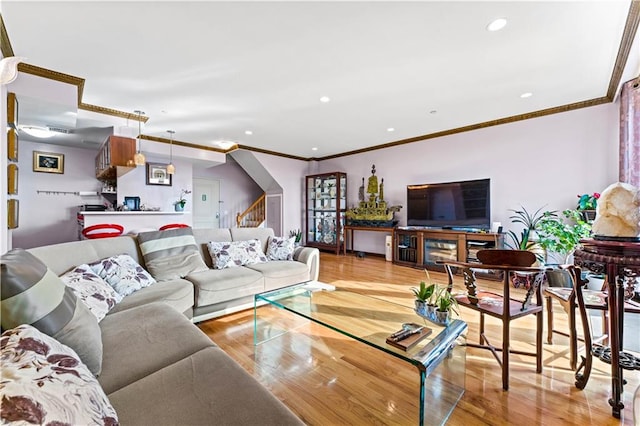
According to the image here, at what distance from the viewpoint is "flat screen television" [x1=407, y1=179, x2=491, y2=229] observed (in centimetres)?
453

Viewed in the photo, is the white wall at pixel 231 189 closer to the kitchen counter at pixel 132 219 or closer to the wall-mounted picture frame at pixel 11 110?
the kitchen counter at pixel 132 219

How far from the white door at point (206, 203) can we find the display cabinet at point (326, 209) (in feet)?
9.07

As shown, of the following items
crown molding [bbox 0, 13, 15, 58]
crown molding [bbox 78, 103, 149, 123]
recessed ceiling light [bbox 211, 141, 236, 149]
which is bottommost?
crown molding [bbox 0, 13, 15, 58]

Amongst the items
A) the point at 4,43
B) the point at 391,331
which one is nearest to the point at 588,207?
the point at 391,331

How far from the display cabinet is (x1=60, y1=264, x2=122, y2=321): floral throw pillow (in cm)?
507

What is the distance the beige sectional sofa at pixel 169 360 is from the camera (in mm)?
933

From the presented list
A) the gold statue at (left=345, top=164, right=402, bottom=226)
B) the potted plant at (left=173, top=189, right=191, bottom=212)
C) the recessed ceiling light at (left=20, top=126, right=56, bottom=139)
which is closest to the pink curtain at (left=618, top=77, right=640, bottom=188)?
the gold statue at (left=345, top=164, right=402, bottom=226)

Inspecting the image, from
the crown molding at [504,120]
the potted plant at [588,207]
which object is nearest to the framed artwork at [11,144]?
the crown molding at [504,120]

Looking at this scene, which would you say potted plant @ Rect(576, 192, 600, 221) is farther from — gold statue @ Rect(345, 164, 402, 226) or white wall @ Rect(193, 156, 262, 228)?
white wall @ Rect(193, 156, 262, 228)

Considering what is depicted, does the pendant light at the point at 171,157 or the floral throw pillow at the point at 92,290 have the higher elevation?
the pendant light at the point at 171,157

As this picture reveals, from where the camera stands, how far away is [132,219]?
4.60 metres

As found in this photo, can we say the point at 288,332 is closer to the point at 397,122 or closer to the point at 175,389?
the point at 175,389

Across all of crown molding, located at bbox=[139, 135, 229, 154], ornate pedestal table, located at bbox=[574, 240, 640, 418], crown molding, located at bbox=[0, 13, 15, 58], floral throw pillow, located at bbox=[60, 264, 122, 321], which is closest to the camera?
ornate pedestal table, located at bbox=[574, 240, 640, 418]

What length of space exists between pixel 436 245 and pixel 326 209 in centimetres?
296
